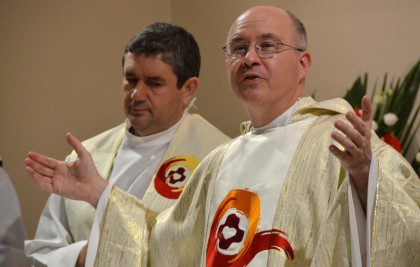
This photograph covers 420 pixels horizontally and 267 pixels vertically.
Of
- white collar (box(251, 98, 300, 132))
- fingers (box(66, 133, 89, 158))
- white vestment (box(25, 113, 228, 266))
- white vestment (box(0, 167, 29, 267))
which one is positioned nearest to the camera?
fingers (box(66, 133, 89, 158))

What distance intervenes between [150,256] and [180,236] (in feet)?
0.53

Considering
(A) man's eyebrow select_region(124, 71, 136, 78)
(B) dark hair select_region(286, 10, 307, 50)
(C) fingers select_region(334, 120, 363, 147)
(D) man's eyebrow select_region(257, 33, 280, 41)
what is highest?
(B) dark hair select_region(286, 10, 307, 50)

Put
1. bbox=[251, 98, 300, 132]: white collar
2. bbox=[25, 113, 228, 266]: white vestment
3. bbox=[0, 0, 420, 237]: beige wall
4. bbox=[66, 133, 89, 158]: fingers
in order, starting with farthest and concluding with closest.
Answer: bbox=[0, 0, 420, 237]: beige wall, bbox=[25, 113, 228, 266]: white vestment, bbox=[251, 98, 300, 132]: white collar, bbox=[66, 133, 89, 158]: fingers

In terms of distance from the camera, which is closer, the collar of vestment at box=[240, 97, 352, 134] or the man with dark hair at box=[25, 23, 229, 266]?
the collar of vestment at box=[240, 97, 352, 134]

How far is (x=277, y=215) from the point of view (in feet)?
8.42

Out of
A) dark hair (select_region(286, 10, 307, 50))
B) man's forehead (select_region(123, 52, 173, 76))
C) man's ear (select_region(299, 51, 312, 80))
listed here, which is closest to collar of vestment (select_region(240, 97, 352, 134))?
man's ear (select_region(299, 51, 312, 80))

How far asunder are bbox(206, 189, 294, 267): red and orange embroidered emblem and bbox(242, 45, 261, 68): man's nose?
19.3 inches

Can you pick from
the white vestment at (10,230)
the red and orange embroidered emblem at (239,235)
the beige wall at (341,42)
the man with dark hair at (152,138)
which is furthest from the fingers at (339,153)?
the beige wall at (341,42)

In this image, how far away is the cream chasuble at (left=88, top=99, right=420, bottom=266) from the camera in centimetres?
223

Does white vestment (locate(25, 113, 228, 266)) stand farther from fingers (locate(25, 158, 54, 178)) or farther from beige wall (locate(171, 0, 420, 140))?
beige wall (locate(171, 0, 420, 140))

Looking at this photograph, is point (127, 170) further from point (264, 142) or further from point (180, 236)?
point (264, 142)

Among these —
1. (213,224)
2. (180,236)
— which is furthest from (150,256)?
(213,224)

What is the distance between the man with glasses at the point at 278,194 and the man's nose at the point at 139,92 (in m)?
0.72

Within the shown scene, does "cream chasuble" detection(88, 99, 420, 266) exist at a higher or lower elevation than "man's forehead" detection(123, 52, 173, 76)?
lower
